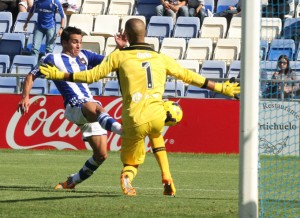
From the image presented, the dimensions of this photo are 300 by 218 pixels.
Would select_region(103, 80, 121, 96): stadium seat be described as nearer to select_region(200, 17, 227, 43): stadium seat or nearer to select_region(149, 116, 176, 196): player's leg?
select_region(200, 17, 227, 43): stadium seat

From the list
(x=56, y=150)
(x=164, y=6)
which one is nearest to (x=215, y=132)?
(x=56, y=150)

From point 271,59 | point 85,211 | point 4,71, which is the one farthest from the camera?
point 4,71

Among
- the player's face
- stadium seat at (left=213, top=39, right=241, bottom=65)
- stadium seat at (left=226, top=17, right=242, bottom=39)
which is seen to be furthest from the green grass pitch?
stadium seat at (left=226, top=17, right=242, bottom=39)

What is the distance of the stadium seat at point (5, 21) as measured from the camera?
1026 inches

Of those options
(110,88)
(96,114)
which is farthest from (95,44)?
(96,114)

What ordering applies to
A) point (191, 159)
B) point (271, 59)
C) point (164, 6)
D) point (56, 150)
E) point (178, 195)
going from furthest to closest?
point (164, 6) → point (56, 150) → point (191, 159) → point (271, 59) → point (178, 195)

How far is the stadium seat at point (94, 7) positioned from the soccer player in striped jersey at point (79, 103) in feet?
44.2

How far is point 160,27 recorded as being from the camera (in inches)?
982

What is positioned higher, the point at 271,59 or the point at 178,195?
the point at 271,59

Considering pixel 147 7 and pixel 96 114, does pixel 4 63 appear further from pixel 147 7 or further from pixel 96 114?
pixel 96 114

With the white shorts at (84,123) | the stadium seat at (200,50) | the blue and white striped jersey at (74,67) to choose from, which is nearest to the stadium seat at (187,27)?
the stadium seat at (200,50)

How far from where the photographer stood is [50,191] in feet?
40.2

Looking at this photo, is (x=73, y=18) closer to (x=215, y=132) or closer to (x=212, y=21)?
(x=212, y=21)

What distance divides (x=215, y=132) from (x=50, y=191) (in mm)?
8976
